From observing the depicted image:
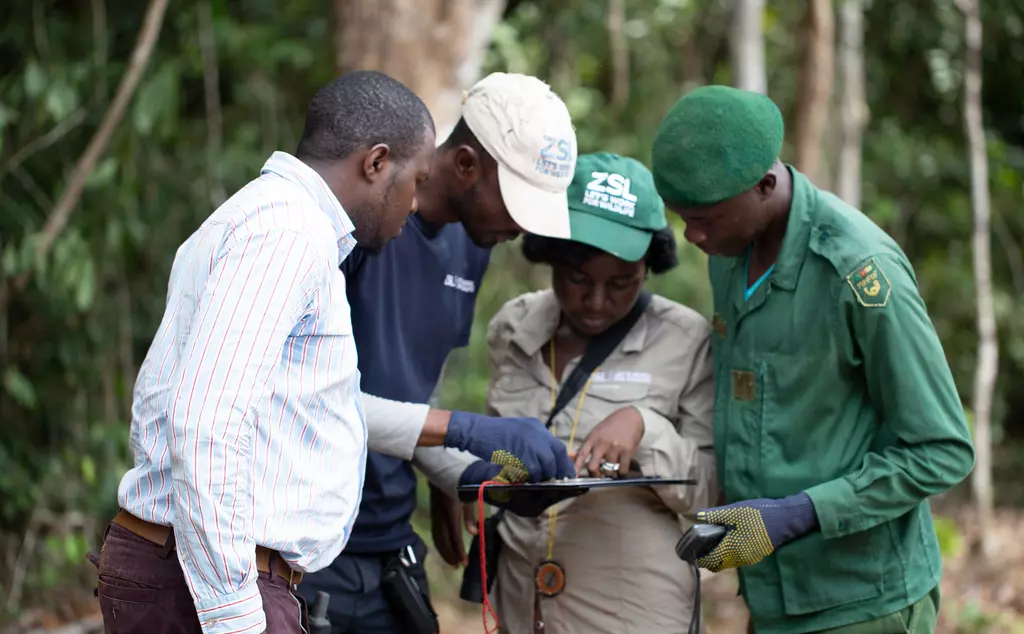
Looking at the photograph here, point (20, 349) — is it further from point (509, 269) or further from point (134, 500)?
point (134, 500)

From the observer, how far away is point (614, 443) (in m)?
2.41

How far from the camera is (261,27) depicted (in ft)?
17.0

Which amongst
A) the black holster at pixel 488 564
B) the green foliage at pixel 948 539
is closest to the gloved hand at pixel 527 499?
the black holster at pixel 488 564

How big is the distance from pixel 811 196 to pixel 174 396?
140 centimetres

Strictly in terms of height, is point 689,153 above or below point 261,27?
above

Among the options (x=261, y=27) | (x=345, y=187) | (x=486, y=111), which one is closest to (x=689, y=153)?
(x=486, y=111)

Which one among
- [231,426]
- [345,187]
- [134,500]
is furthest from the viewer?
[345,187]

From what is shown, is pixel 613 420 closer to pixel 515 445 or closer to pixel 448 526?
pixel 515 445

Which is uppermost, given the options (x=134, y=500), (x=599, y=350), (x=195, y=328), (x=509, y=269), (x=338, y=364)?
(x=195, y=328)

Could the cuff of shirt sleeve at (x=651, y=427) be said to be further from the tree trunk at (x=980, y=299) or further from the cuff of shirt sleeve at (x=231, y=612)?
the tree trunk at (x=980, y=299)

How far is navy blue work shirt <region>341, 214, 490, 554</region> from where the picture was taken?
245cm

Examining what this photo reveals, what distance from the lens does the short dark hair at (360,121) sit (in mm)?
2006

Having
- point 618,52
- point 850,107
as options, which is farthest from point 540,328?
point 618,52

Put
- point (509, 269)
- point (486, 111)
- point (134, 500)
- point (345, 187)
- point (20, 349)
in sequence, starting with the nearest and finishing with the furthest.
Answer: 1. point (134, 500)
2. point (345, 187)
3. point (486, 111)
4. point (20, 349)
5. point (509, 269)
